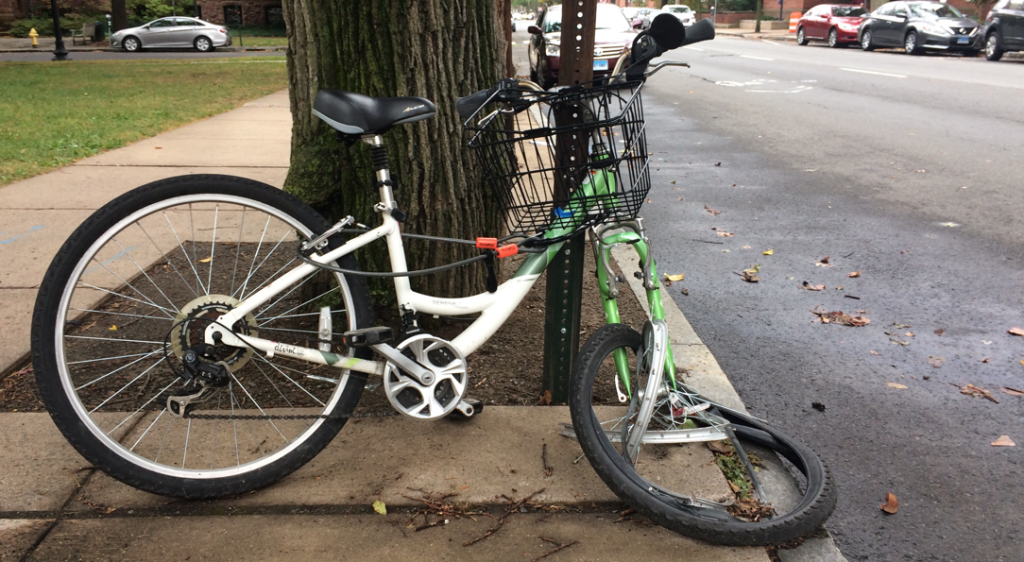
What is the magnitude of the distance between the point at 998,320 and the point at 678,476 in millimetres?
2607

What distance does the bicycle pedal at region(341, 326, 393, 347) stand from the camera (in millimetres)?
2500

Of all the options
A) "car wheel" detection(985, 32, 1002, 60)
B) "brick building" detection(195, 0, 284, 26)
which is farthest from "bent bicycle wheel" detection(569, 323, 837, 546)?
"brick building" detection(195, 0, 284, 26)

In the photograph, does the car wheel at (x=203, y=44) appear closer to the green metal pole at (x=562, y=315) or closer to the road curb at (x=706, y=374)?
the road curb at (x=706, y=374)

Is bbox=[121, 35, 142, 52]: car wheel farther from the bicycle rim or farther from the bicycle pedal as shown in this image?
the bicycle pedal

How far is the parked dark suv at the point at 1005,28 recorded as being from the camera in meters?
18.7

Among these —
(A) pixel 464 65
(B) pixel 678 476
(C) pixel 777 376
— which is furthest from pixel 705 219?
(B) pixel 678 476

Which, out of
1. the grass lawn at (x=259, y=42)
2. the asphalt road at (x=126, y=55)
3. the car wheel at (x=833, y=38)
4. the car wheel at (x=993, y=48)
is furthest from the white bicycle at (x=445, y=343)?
the grass lawn at (x=259, y=42)

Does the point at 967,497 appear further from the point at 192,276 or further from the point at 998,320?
the point at 192,276

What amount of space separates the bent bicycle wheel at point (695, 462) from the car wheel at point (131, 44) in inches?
1323

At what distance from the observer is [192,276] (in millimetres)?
4383

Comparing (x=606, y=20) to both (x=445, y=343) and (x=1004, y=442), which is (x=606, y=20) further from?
(x=445, y=343)

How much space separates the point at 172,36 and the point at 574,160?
110ft

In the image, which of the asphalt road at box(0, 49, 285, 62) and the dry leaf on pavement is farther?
the asphalt road at box(0, 49, 285, 62)

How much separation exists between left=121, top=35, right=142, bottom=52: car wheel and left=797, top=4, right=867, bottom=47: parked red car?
1018 inches
